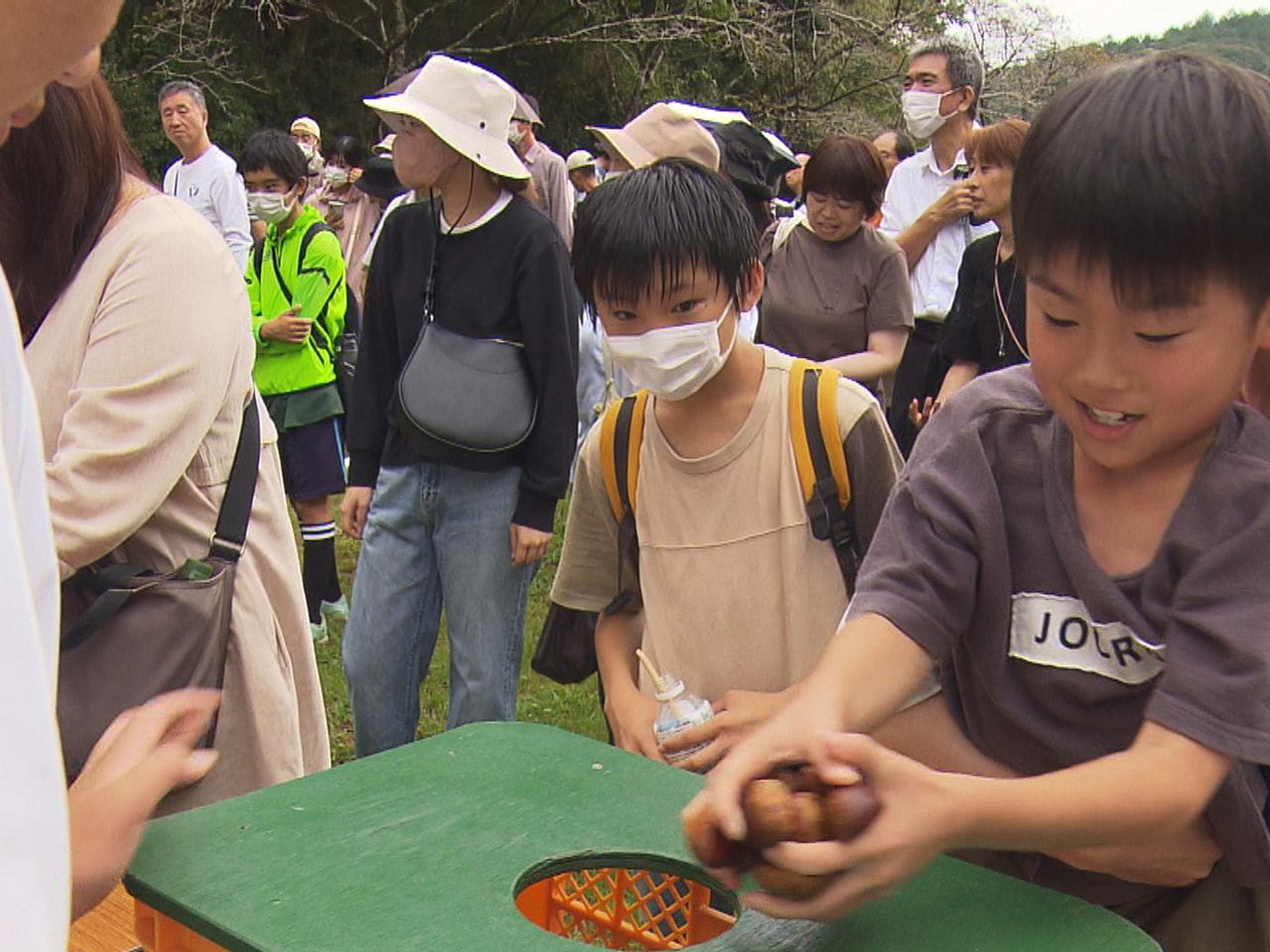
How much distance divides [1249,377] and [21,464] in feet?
3.43

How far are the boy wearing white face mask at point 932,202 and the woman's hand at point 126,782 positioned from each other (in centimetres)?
326

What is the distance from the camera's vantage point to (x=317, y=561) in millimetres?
5277

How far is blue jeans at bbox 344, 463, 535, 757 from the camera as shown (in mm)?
3203

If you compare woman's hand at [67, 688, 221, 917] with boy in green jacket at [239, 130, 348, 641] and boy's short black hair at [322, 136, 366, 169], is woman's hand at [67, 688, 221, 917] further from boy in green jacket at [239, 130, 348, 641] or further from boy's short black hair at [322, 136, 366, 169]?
boy's short black hair at [322, 136, 366, 169]

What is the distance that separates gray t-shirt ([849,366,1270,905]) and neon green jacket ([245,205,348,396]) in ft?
13.4

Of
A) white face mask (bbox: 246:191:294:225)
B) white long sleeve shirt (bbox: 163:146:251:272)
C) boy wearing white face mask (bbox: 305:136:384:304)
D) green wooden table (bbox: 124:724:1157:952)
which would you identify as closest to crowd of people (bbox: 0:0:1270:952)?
green wooden table (bbox: 124:724:1157:952)

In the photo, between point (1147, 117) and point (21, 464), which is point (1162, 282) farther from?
point (21, 464)

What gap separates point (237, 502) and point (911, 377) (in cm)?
294

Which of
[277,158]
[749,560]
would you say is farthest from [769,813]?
[277,158]

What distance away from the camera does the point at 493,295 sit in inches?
123

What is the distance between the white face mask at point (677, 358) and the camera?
213 centimetres

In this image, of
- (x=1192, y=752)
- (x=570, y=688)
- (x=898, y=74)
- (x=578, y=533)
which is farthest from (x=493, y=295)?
(x=898, y=74)

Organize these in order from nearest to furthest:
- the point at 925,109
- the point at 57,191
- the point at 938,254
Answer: the point at 57,191, the point at 938,254, the point at 925,109

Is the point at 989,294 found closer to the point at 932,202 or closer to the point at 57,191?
the point at 932,202
